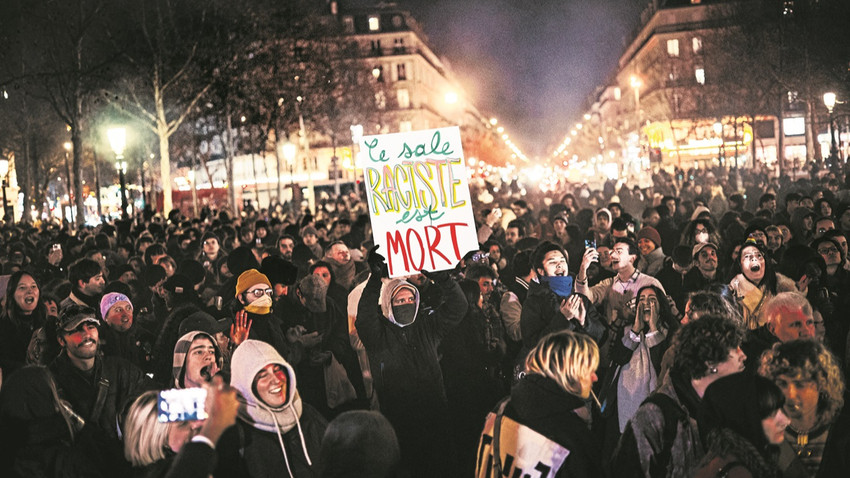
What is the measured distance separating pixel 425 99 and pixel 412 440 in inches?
4382

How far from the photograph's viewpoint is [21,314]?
884 cm

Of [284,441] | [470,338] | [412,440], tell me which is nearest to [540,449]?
[284,441]

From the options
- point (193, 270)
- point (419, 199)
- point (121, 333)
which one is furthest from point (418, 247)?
→ point (193, 270)

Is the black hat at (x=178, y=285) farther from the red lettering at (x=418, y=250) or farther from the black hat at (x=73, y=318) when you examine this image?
the black hat at (x=73, y=318)

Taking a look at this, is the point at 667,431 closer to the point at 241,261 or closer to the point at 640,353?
the point at 640,353

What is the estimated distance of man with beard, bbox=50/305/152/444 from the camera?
5895 millimetres

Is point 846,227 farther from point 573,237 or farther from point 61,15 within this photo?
point 61,15

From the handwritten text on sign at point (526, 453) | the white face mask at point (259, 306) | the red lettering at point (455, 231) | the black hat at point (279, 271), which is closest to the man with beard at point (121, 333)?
the white face mask at point (259, 306)

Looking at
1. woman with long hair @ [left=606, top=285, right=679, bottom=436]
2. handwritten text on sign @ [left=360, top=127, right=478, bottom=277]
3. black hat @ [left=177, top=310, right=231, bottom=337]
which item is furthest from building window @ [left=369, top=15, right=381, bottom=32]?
woman with long hair @ [left=606, top=285, right=679, bottom=436]

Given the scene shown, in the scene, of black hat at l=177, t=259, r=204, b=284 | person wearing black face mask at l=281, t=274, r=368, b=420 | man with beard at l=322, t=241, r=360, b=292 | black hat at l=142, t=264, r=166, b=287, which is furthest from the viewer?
man with beard at l=322, t=241, r=360, b=292

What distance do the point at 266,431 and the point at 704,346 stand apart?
2.00 m

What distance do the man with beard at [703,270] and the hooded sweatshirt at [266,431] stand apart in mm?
5296

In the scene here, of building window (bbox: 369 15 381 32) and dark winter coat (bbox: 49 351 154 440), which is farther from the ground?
building window (bbox: 369 15 381 32)

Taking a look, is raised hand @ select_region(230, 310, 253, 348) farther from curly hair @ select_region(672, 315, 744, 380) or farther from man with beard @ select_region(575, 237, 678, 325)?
curly hair @ select_region(672, 315, 744, 380)
